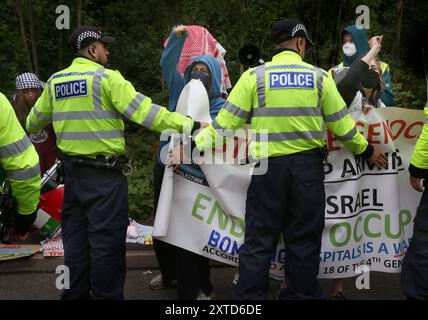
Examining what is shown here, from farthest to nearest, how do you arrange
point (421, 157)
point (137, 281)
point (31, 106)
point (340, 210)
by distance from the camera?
point (31, 106) < point (137, 281) < point (340, 210) < point (421, 157)

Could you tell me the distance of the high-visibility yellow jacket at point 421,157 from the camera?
372cm

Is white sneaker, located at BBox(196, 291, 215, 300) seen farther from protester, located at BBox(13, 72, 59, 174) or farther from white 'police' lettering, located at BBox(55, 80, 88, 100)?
protester, located at BBox(13, 72, 59, 174)

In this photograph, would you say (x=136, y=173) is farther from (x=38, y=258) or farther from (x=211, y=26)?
(x=211, y=26)

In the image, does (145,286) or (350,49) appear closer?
(350,49)

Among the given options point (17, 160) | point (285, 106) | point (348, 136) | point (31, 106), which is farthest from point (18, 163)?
point (31, 106)

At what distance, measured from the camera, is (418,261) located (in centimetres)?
378

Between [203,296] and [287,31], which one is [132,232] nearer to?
[203,296]

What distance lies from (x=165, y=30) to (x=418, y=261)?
322 inches

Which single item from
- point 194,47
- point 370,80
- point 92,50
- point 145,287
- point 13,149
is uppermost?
point 194,47

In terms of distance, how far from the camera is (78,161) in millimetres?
3668

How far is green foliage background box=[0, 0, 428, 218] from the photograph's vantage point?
965cm

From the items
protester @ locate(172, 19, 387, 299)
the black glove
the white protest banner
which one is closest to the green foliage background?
the white protest banner

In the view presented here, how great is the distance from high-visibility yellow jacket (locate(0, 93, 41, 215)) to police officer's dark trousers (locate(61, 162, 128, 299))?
64 centimetres
